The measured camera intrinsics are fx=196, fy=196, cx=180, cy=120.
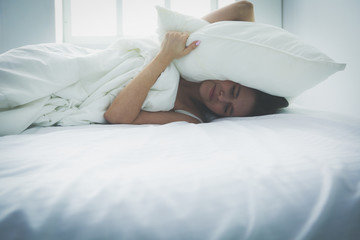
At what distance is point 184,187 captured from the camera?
0.77ft

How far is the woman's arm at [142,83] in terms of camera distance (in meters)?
0.67

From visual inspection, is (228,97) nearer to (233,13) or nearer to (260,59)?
(260,59)

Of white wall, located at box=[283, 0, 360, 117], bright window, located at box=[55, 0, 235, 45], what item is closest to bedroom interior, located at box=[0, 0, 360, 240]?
white wall, located at box=[283, 0, 360, 117]

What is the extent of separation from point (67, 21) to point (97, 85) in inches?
74.2

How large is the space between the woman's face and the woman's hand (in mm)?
152

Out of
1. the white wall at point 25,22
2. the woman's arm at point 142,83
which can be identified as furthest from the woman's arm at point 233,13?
the white wall at point 25,22

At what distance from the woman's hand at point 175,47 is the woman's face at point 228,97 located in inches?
6.0

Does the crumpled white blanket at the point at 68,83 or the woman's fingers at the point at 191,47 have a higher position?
the woman's fingers at the point at 191,47

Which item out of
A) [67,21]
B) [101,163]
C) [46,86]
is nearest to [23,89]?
[46,86]

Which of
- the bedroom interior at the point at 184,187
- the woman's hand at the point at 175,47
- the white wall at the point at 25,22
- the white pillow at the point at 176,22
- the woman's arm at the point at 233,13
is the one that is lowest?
the bedroom interior at the point at 184,187

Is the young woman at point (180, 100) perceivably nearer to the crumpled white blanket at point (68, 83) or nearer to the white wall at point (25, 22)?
the crumpled white blanket at point (68, 83)

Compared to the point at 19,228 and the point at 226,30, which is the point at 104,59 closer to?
the point at 226,30

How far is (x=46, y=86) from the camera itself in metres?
0.60

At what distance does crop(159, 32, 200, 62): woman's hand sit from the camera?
727 mm
